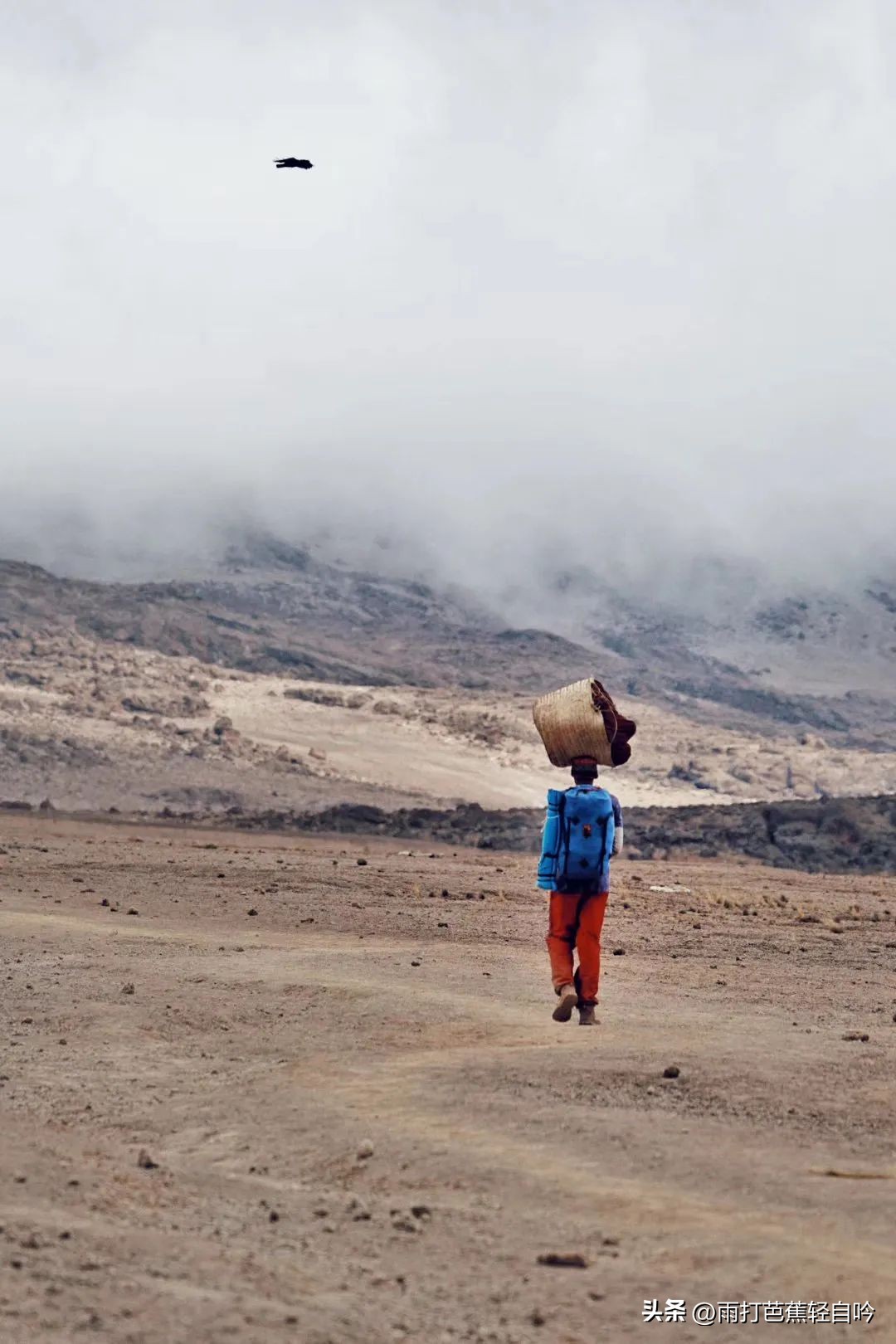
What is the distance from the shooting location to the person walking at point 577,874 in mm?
10141

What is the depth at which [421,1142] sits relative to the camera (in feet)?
22.2

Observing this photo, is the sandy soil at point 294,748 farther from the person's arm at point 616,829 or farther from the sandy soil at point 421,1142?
the person's arm at point 616,829

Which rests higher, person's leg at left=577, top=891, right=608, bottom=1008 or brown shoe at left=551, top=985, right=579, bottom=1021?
person's leg at left=577, top=891, right=608, bottom=1008

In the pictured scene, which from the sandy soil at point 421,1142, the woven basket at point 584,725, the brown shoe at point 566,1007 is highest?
the woven basket at point 584,725

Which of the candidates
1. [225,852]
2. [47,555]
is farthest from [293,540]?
[225,852]

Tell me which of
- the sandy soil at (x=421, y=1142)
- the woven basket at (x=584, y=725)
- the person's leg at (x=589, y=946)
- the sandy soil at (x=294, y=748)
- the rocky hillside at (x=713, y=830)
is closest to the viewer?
the sandy soil at (x=421, y=1142)

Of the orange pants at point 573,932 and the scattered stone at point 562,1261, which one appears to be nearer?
the scattered stone at point 562,1261

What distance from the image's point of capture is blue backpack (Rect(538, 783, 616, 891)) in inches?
400

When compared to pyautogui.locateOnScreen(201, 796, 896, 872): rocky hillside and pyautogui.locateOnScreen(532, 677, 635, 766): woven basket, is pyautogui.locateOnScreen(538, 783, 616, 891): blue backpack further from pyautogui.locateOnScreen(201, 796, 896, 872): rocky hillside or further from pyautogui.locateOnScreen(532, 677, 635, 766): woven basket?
pyautogui.locateOnScreen(201, 796, 896, 872): rocky hillside

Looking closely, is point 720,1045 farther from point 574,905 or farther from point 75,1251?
point 75,1251

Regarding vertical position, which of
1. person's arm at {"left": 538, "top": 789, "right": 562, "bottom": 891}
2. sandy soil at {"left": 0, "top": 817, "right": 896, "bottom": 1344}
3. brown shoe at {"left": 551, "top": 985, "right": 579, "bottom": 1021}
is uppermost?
person's arm at {"left": 538, "top": 789, "right": 562, "bottom": 891}

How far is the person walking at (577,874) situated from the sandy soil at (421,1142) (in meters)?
0.44

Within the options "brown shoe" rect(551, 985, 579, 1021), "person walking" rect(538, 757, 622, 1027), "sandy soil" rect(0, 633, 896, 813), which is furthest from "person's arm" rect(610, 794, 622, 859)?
"sandy soil" rect(0, 633, 896, 813)

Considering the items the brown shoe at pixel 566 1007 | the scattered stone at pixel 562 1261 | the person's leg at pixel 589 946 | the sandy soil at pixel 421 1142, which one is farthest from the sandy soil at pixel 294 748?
the scattered stone at pixel 562 1261
